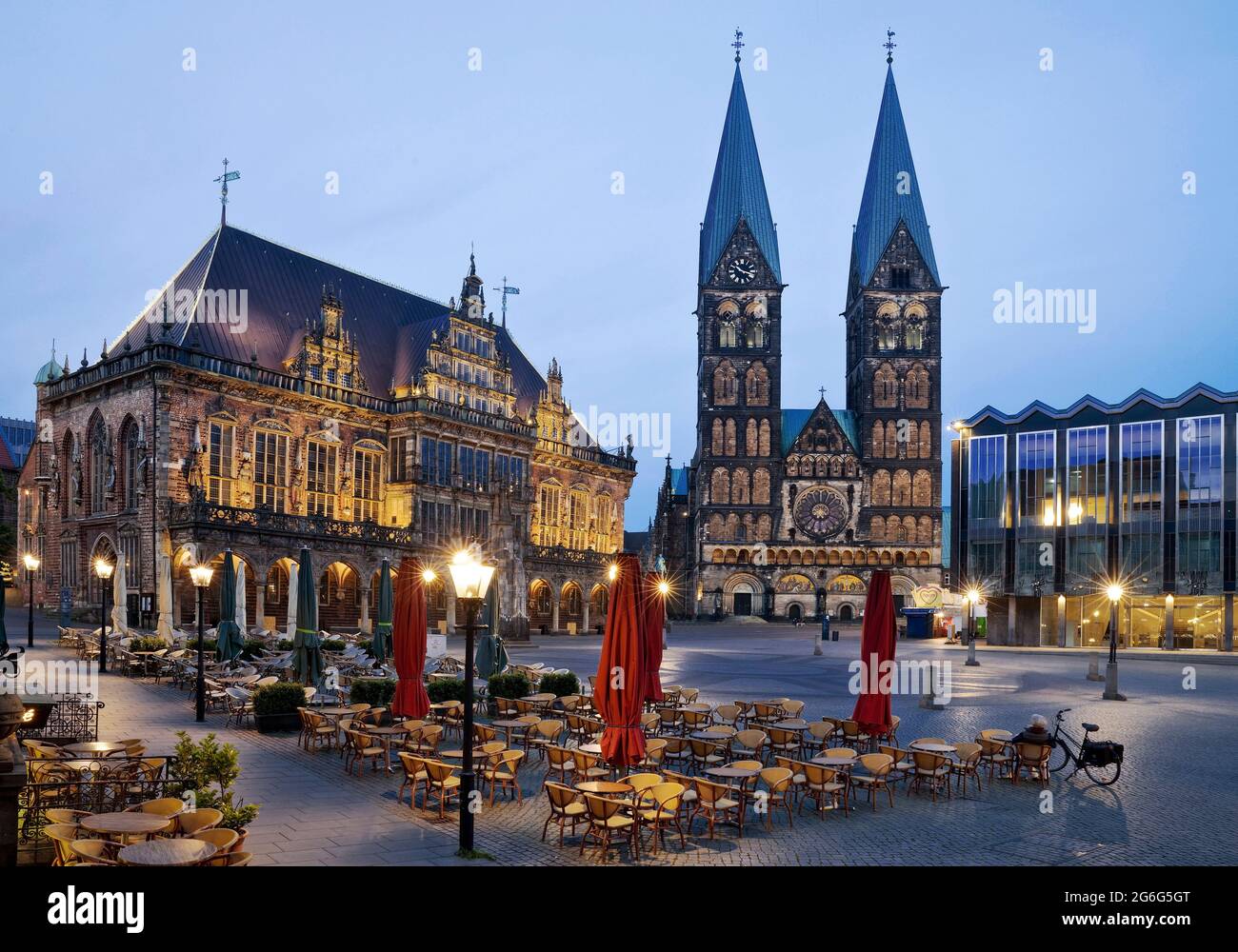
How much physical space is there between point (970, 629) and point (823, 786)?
126 ft

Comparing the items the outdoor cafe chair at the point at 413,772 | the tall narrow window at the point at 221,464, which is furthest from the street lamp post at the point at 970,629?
the tall narrow window at the point at 221,464

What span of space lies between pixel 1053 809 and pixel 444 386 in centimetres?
4804

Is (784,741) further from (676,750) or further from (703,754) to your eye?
(676,750)

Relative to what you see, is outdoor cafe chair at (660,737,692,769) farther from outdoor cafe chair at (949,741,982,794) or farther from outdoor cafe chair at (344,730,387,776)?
outdoor cafe chair at (344,730,387,776)

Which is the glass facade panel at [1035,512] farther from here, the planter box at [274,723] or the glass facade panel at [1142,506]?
the planter box at [274,723]

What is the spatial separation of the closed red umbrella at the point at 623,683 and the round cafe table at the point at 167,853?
637cm

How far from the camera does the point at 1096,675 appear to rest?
1332 inches

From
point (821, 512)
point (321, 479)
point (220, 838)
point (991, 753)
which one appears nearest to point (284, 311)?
point (321, 479)

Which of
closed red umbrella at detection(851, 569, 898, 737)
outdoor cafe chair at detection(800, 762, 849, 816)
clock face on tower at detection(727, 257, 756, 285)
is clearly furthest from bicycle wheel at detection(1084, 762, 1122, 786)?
clock face on tower at detection(727, 257, 756, 285)

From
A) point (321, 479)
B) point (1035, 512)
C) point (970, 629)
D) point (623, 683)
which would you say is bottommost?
point (970, 629)

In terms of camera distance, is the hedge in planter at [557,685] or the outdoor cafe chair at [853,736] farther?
the hedge in planter at [557,685]

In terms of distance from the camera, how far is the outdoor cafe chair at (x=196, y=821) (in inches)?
365

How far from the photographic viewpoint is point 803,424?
9750 cm
